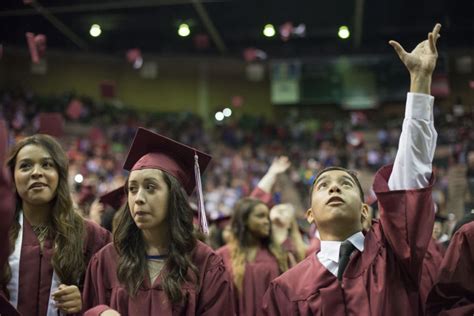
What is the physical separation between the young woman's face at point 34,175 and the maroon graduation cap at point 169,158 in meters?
0.35

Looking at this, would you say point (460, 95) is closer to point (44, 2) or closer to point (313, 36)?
point (313, 36)

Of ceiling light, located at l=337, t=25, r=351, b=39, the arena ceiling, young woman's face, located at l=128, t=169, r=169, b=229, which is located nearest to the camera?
young woman's face, located at l=128, t=169, r=169, b=229

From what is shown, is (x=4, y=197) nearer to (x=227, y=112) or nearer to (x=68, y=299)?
(x=68, y=299)

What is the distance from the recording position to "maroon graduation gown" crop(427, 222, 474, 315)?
247cm

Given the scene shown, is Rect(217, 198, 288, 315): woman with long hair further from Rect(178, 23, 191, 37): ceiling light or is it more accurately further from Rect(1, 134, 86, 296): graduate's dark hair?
Rect(178, 23, 191, 37): ceiling light

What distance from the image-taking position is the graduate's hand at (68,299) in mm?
2650

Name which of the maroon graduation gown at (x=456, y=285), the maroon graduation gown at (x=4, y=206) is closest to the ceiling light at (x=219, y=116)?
the maroon graduation gown at (x=456, y=285)

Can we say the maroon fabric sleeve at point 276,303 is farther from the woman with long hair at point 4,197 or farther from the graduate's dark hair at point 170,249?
the woman with long hair at point 4,197

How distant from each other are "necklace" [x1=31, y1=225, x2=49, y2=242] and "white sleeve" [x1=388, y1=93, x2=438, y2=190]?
5.12 ft

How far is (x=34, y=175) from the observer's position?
113 inches

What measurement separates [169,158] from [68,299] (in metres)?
0.73

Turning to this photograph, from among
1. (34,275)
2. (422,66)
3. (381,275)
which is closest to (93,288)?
(34,275)

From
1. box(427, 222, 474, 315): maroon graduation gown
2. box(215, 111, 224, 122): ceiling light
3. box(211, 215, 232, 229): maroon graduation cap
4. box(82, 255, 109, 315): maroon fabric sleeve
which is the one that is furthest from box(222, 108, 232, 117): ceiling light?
box(427, 222, 474, 315): maroon graduation gown

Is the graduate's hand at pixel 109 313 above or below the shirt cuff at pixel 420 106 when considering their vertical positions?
below
